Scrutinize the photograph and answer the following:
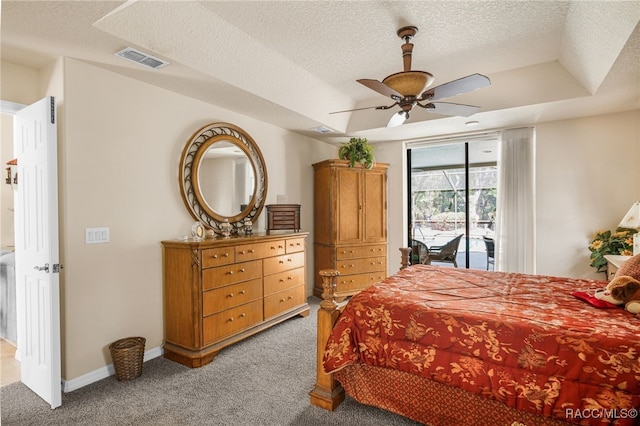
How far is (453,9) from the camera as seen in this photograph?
2.55 meters

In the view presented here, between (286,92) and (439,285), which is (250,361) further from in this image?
(286,92)

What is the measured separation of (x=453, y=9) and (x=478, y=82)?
0.67 meters

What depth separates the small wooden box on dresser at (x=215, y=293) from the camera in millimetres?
2838

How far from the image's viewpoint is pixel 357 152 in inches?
189

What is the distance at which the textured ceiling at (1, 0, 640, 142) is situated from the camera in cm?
223

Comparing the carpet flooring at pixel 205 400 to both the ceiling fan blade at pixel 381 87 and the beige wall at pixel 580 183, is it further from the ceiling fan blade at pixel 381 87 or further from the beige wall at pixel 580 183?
the beige wall at pixel 580 183

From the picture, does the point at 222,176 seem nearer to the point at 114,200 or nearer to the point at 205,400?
the point at 114,200

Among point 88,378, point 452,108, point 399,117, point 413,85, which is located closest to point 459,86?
point 413,85

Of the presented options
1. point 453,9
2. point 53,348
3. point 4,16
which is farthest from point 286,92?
point 53,348

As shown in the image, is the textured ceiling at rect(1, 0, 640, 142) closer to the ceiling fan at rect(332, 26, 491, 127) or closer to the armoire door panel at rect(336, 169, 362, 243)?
the ceiling fan at rect(332, 26, 491, 127)

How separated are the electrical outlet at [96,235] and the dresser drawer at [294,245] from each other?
5.91 feet

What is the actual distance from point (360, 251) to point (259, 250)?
1.93m

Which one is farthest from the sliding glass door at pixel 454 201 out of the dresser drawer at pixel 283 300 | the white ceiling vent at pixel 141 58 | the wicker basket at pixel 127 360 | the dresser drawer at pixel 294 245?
the wicker basket at pixel 127 360

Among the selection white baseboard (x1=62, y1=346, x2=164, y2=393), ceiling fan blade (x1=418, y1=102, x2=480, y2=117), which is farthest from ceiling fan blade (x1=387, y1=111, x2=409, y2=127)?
white baseboard (x1=62, y1=346, x2=164, y2=393)
